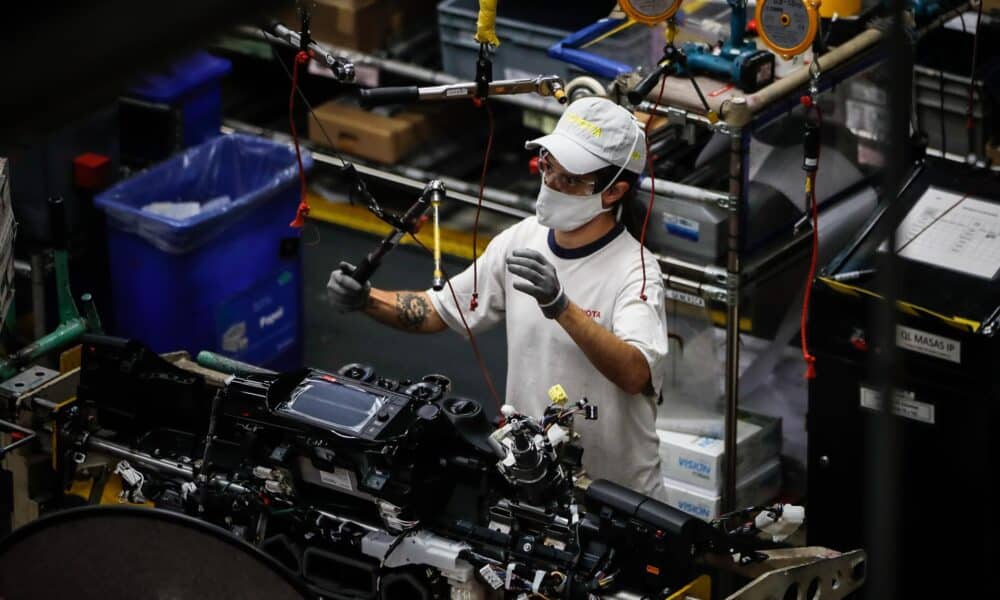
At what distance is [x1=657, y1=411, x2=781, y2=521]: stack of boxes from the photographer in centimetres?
411

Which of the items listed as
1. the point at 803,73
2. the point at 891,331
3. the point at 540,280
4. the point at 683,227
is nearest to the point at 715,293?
the point at 683,227

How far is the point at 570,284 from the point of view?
3.18 meters

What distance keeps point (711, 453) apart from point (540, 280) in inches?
53.8

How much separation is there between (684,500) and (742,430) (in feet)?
0.93

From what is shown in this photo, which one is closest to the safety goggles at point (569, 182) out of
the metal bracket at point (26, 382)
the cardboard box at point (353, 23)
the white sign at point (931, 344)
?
the white sign at point (931, 344)

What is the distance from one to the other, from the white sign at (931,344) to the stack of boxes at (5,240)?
89.4 inches

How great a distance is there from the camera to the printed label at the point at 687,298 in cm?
399

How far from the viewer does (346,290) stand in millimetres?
3107

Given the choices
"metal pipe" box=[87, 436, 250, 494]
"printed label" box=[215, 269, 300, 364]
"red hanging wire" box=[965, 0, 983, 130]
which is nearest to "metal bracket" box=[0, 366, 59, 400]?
"metal pipe" box=[87, 436, 250, 494]

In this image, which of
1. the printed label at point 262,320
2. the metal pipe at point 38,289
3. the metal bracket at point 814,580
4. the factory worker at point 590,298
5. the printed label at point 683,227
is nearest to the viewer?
the metal bracket at point 814,580

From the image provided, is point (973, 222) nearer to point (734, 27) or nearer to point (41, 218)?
point (734, 27)

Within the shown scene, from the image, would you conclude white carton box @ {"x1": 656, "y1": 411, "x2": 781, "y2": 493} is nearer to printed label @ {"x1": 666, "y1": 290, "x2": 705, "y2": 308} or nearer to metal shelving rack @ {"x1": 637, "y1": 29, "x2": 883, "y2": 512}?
metal shelving rack @ {"x1": 637, "y1": 29, "x2": 883, "y2": 512}

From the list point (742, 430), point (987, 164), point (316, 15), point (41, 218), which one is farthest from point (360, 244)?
point (987, 164)

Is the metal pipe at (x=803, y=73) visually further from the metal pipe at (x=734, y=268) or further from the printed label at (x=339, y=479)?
the printed label at (x=339, y=479)
